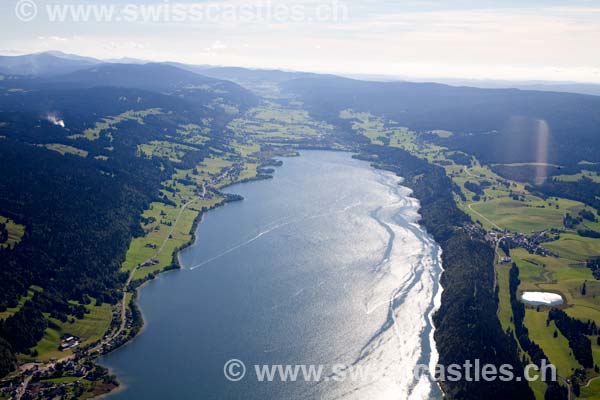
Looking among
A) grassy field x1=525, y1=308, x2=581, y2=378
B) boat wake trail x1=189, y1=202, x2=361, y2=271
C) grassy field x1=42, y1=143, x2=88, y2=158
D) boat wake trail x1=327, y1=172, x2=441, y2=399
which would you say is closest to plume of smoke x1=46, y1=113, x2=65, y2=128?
grassy field x1=42, y1=143, x2=88, y2=158

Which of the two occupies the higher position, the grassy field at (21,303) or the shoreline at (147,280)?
the grassy field at (21,303)

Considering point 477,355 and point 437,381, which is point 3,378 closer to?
point 437,381

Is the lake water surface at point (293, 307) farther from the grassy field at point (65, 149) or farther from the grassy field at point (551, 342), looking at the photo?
the grassy field at point (65, 149)

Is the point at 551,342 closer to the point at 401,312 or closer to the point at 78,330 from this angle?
the point at 401,312

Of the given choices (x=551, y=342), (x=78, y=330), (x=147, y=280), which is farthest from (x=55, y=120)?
(x=551, y=342)

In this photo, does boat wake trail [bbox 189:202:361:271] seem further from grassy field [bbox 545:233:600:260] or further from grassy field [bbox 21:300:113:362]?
grassy field [bbox 545:233:600:260]

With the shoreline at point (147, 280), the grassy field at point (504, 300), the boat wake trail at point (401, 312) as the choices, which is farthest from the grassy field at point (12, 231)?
the grassy field at point (504, 300)
